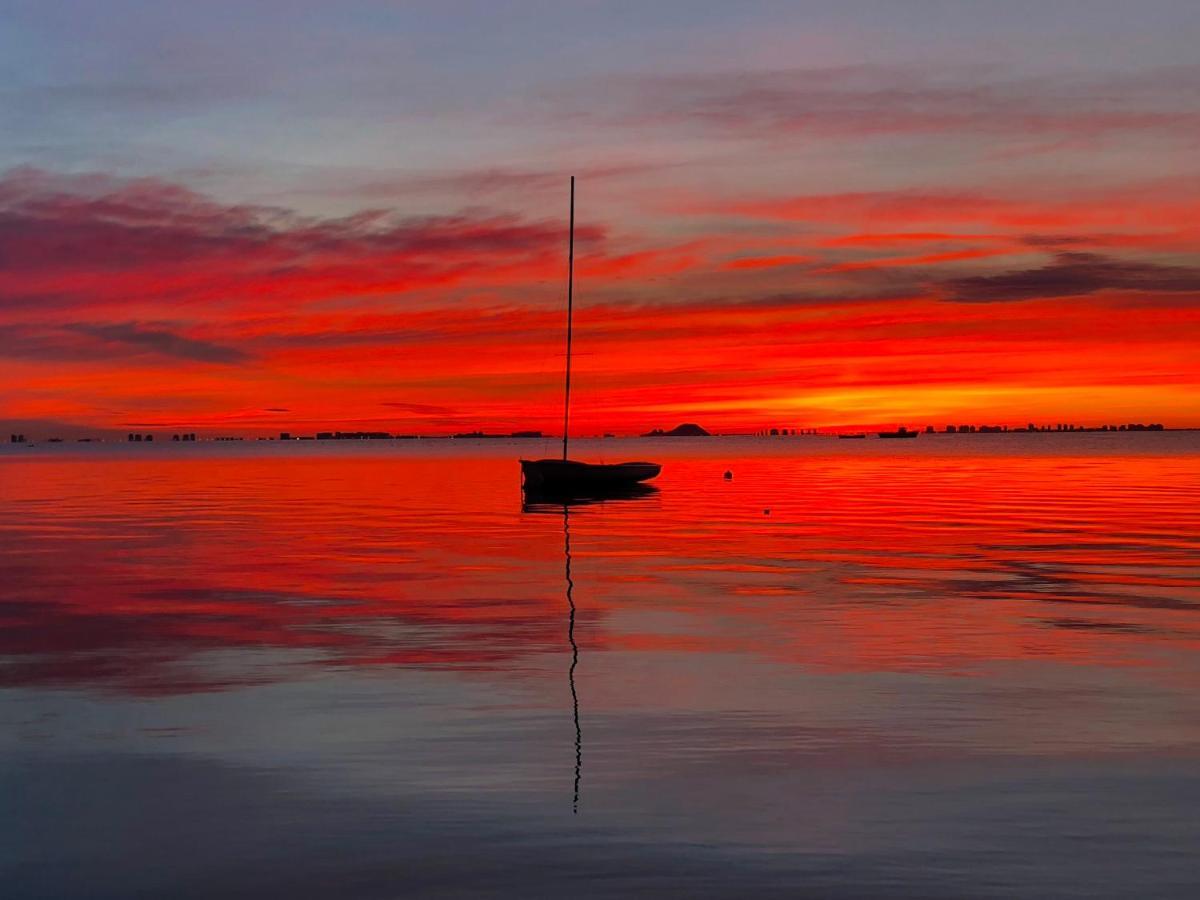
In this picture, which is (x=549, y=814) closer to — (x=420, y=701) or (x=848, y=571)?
(x=420, y=701)

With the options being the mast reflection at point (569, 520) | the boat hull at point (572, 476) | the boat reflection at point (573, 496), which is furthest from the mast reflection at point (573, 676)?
the boat hull at point (572, 476)

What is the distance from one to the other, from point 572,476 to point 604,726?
69.2 m

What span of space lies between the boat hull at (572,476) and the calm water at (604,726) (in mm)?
41597

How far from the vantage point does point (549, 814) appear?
1435 centimetres

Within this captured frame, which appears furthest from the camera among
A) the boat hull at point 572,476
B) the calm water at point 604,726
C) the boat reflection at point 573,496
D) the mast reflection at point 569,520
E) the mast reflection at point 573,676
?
the boat hull at point 572,476

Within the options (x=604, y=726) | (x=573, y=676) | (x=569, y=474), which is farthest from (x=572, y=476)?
(x=604, y=726)

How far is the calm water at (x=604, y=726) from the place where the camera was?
1285 centimetres

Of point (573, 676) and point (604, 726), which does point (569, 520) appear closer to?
point (573, 676)

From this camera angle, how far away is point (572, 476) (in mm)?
88000

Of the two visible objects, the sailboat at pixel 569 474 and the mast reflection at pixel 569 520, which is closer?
the mast reflection at pixel 569 520

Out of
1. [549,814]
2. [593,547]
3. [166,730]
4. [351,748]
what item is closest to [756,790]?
[549,814]

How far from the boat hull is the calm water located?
4160 cm

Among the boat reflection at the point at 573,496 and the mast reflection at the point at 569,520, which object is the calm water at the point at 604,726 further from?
the boat reflection at the point at 573,496

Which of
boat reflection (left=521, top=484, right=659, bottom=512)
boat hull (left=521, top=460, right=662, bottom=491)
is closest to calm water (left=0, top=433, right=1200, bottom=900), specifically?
boat reflection (left=521, top=484, right=659, bottom=512)
